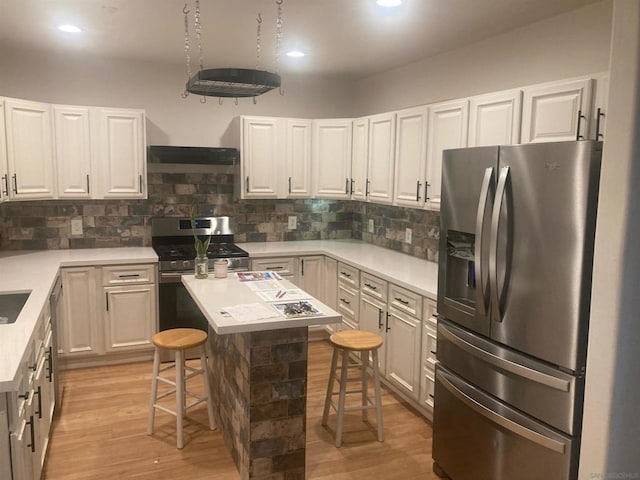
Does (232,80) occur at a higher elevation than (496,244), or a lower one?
higher

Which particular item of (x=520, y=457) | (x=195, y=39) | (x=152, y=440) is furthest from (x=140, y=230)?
(x=520, y=457)

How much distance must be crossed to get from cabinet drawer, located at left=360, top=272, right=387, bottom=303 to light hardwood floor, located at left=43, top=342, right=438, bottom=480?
0.73 metres

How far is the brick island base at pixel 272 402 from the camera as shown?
252 centimetres

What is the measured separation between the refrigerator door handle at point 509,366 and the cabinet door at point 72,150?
3.20 metres

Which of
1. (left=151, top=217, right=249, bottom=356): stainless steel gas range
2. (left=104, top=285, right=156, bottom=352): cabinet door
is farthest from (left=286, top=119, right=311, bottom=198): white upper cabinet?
(left=104, top=285, right=156, bottom=352): cabinet door

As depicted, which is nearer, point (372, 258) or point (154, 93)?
point (372, 258)

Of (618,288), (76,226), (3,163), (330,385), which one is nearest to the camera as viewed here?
(618,288)

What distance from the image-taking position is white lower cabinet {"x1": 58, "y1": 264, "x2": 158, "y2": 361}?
13.4 ft

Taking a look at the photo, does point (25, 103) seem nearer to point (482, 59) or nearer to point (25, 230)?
point (25, 230)

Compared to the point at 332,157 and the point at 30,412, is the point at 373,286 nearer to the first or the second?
the point at 332,157

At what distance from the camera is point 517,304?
2197 millimetres

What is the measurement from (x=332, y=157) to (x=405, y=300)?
1878mm

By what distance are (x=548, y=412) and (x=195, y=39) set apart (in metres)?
3.23

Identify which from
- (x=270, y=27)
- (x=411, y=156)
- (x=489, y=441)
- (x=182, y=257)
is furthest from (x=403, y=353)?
(x=270, y=27)
